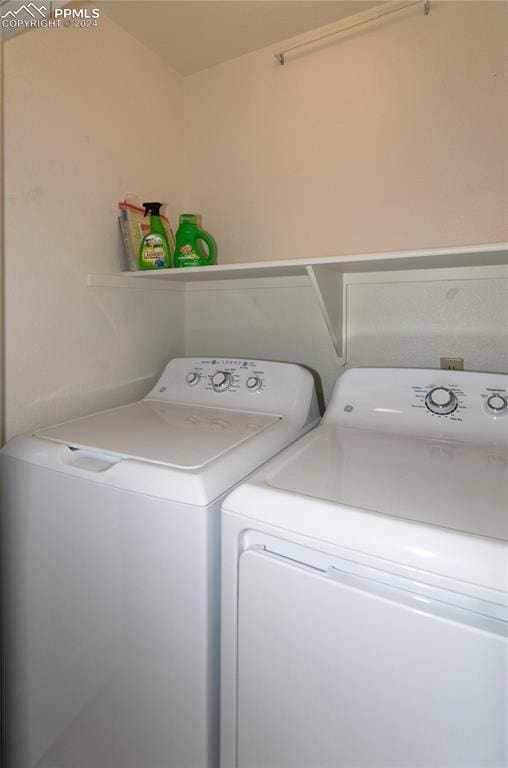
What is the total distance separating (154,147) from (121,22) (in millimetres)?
438

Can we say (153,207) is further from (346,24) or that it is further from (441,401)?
(441,401)

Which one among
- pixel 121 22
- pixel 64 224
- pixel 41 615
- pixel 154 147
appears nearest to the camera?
pixel 41 615

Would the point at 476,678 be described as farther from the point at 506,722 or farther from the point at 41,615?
the point at 41,615

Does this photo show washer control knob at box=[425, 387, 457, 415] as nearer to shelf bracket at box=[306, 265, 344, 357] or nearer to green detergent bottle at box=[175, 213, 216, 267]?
shelf bracket at box=[306, 265, 344, 357]

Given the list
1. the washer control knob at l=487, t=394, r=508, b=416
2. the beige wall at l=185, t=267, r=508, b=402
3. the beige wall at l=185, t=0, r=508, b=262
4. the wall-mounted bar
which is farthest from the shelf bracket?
the wall-mounted bar

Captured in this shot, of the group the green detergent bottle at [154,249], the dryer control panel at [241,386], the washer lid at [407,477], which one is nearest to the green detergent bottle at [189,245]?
the green detergent bottle at [154,249]

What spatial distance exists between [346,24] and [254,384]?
144 cm

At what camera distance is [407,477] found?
0.94 m

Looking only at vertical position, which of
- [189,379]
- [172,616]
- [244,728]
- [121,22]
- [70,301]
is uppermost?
[121,22]

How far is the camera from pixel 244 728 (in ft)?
2.92

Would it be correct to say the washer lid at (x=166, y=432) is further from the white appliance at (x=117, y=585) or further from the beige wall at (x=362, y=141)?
the beige wall at (x=362, y=141)

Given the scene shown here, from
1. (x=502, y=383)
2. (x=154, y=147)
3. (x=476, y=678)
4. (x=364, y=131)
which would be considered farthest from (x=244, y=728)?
(x=154, y=147)

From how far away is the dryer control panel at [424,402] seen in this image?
120 centimetres

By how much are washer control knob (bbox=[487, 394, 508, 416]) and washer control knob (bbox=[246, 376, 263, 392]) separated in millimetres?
758
